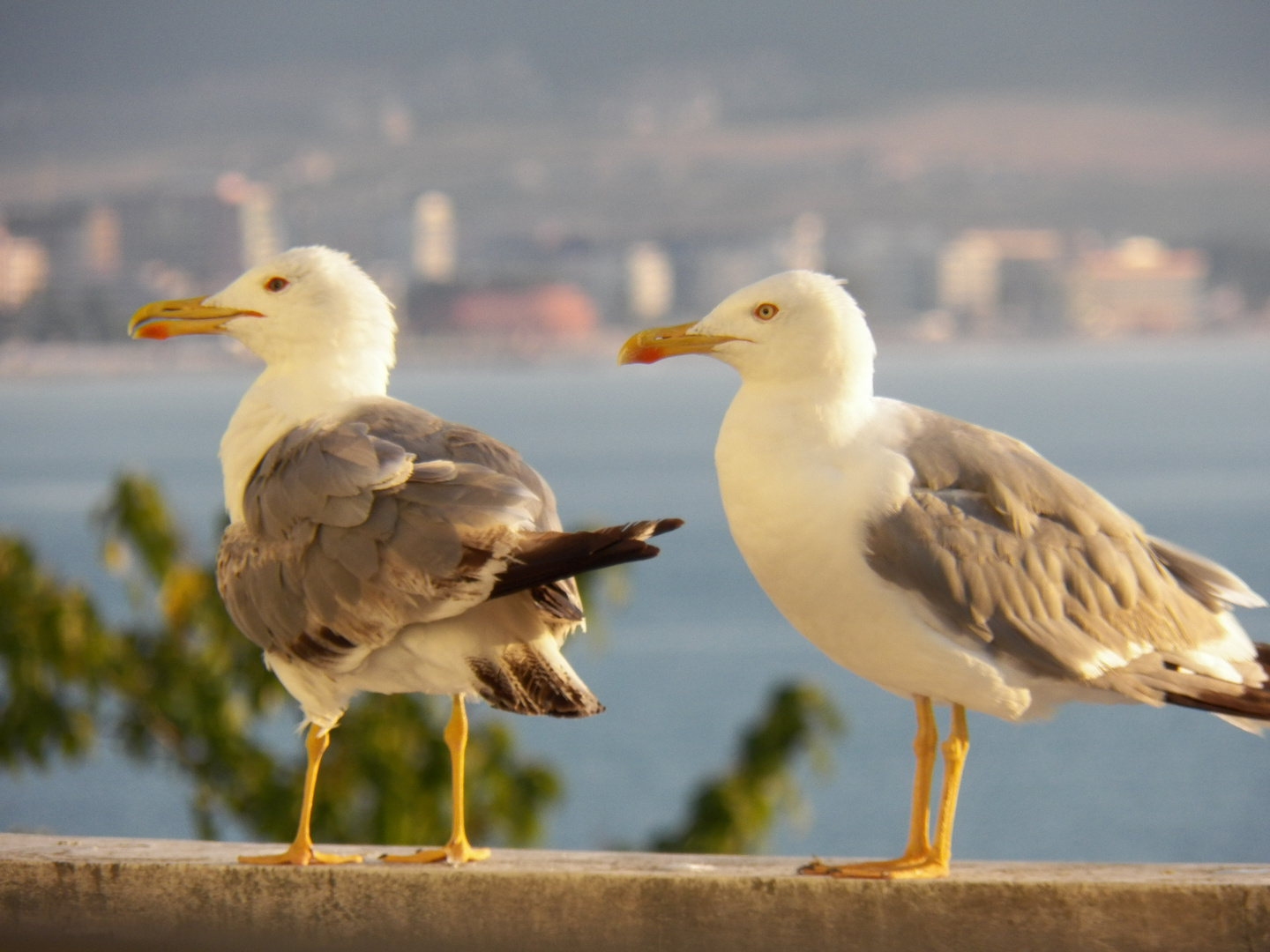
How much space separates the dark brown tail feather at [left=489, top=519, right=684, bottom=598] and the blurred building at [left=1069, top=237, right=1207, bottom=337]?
247ft

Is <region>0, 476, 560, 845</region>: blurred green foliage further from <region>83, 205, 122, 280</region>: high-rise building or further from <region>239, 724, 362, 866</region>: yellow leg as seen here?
<region>83, 205, 122, 280</region>: high-rise building

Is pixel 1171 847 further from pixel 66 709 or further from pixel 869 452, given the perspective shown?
pixel 869 452

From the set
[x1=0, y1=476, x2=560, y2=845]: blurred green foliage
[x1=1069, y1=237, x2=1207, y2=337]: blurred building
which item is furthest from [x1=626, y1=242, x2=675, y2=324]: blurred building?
[x1=0, y1=476, x2=560, y2=845]: blurred green foliage

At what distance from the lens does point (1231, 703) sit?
391 cm

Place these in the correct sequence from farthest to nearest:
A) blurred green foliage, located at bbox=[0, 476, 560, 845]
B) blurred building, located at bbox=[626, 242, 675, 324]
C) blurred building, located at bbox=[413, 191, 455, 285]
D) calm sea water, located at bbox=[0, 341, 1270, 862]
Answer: blurred building, located at bbox=[413, 191, 455, 285]
blurred building, located at bbox=[626, 242, 675, 324]
calm sea water, located at bbox=[0, 341, 1270, 862]
blurred green foliage, located at bbox=[0, 476, 560, 845]

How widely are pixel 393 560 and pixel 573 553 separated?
0.50 m

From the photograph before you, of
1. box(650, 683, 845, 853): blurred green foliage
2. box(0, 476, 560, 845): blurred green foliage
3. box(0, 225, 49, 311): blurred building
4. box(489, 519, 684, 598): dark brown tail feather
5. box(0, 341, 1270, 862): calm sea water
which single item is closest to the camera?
box(489, 519, 684, 598): dark brown tail feather

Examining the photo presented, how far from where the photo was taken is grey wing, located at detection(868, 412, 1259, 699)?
12.6 feet

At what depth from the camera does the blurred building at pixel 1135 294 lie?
76.7 meters

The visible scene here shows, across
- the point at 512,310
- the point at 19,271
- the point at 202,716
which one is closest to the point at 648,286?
the point at 512,310

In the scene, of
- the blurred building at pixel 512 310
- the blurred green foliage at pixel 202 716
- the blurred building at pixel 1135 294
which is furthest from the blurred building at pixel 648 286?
the blurred green foliage at pixel 202 716

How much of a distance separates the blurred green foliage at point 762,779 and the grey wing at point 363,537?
20.3ft

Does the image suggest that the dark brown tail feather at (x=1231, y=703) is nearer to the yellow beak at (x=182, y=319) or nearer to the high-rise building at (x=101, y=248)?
the yellow beak at (x=182, y=319)

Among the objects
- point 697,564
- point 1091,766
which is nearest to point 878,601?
point 1091,766
